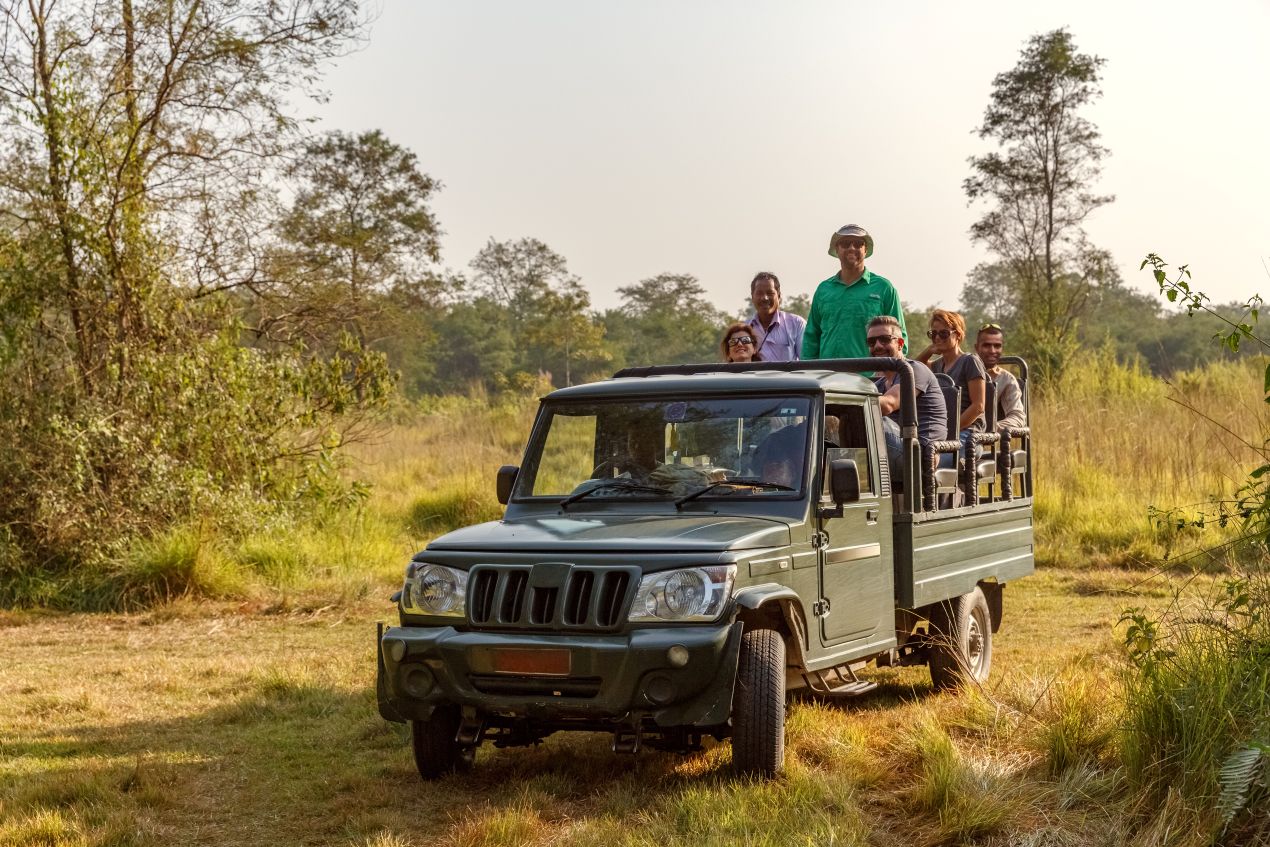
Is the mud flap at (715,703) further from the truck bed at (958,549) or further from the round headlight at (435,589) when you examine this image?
the truck bed at (958,549)

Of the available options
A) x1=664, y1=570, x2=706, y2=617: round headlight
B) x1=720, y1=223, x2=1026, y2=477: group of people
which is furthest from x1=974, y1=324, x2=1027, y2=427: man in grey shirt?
x1=664, y1=570, x2=706, y2=617: round headlight

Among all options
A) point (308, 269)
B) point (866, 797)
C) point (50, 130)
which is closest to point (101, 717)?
point (866, 797)

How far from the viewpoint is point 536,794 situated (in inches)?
228

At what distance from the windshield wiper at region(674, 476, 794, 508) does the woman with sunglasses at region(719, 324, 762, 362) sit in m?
2.54

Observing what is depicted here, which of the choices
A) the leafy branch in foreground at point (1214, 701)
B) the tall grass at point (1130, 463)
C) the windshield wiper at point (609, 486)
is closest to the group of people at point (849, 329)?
the windshield wiper at point (609, 486)

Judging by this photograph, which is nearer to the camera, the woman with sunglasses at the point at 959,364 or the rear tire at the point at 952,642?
the rear tire at the point at 952,642

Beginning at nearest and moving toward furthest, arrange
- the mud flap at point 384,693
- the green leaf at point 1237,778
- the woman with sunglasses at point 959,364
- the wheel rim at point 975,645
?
the green leaf at point 1237,778
the mud flap at point 384,693
the wheel rim at point 975,645
the woman with sunglasses at point 959,364

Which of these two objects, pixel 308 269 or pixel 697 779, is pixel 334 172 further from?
pixel 697 779

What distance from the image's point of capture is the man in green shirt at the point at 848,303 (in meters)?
8.98

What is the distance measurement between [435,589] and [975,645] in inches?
142

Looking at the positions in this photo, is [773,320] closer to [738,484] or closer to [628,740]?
[738,484]

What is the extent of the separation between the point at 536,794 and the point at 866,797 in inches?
51.6

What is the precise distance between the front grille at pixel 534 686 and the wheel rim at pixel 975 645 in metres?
3.14

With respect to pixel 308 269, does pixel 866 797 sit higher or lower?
lower
